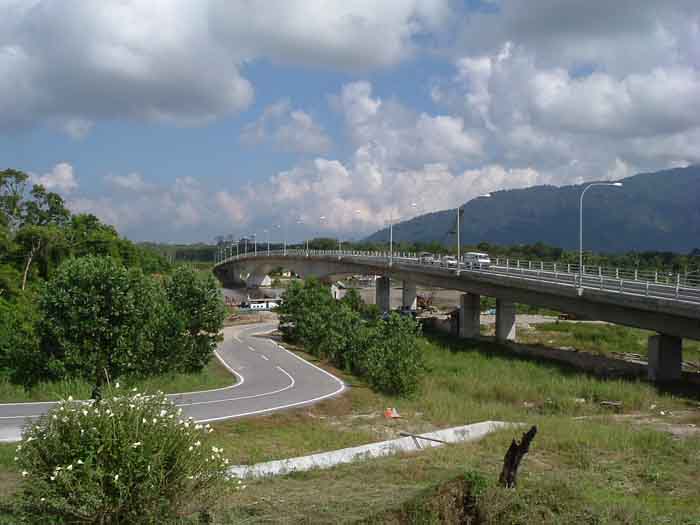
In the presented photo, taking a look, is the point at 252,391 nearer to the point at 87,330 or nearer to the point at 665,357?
the point at 87,330

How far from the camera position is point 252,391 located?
29.5m

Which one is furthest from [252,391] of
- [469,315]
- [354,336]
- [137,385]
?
[469,315]

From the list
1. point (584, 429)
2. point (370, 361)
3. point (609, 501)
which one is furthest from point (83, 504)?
point (370, 361)

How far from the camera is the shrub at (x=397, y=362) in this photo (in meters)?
31.2

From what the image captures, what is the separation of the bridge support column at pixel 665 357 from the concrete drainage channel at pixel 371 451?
18.2m

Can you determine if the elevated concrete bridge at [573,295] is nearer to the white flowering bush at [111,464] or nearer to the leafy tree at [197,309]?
the leafy tree at [197,309]

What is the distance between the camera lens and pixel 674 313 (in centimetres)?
3431

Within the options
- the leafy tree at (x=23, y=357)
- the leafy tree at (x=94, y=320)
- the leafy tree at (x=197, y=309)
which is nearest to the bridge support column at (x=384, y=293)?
the leafy tree at (x=197, y=309)

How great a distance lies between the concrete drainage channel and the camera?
15906 mm

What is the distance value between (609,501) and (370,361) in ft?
67.3

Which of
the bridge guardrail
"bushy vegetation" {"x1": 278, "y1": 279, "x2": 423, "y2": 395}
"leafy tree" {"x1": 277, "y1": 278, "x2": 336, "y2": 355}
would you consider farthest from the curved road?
the bridge guardrail

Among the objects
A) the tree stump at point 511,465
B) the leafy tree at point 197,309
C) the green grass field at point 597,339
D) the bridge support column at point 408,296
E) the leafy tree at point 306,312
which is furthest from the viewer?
the bridge support column at point 408,296

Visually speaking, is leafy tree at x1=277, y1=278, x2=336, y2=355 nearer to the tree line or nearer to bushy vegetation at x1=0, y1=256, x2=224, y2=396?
the tree line

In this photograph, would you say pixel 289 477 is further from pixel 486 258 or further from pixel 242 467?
pixel 486 258
